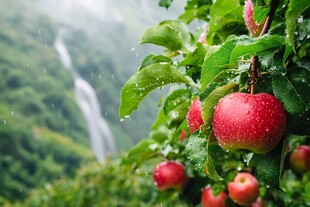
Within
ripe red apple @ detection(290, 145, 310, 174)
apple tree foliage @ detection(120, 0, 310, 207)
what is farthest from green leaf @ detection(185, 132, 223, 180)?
ripe red apple @ detection(290, 145, 310, 174)

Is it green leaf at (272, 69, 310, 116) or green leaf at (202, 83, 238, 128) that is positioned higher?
green leaf at (202, 83, 238, 128)

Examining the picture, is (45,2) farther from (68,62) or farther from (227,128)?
(227,128)

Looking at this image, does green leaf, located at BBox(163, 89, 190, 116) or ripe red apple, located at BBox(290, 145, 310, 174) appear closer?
green leaf, located at BBox(163, 89, 190, 116)

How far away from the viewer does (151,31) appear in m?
0.89

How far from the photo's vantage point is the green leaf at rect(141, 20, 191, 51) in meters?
0.89

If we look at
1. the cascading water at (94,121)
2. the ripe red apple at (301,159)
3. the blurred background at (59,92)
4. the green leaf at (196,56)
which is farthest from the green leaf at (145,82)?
the cascading water at (94,121)

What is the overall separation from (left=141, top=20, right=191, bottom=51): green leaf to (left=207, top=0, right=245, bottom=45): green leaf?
0.07 m

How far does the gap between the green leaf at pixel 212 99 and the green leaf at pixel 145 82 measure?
0.11m

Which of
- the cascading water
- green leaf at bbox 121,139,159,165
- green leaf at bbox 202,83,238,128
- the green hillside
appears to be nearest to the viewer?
green leaf at bbox 202,83,238,128

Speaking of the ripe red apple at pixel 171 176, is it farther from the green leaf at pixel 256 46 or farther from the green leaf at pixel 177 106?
the green leaf at pixel 256 46

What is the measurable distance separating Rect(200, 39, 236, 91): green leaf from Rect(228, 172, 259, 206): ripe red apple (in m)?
Result: 0.62

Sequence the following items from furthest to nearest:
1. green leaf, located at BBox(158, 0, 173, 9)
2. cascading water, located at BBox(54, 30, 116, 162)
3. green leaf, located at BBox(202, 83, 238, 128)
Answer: cascading water, located at BBox(54, 30, 116, 162) < green leaf, located at BBox(158, 0, 173, 9) < green leaf, located at BBox(202, 83, 238, 128)

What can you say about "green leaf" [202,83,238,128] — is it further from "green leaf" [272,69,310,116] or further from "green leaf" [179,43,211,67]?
"green leaf" [179,43,211,67]

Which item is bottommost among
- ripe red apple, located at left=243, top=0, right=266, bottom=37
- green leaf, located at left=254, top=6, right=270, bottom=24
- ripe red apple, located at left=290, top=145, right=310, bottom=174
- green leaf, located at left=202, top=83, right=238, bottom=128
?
ripe red apple, located at left=290, top=145, right=310, bottom=174
